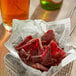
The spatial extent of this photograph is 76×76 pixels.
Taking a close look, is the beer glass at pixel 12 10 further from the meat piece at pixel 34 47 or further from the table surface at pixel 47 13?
the meat piece at pixel 34 47

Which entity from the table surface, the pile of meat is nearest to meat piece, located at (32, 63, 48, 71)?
the pile of meat

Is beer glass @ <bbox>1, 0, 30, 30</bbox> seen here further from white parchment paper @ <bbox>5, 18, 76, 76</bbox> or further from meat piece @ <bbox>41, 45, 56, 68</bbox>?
meat piece @ <bbox>41, 45, 56, 68</bbox>

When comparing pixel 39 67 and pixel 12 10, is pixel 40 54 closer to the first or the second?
pixel 39 67

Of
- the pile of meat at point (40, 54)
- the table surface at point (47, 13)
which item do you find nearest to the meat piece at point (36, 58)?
the pile of meat at point (40, 54)

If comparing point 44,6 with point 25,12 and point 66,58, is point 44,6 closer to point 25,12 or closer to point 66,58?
point 25,12

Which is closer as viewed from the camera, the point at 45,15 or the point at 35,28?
the point at 35,28

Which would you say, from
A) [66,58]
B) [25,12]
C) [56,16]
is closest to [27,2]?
[25,12]

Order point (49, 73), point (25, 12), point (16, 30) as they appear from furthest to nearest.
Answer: point (25, 12) → point (16, 30) → point (49, 73)

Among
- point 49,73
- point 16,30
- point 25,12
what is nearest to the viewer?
point 49,73

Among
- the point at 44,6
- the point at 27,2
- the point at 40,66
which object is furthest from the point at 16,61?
the point at 44,6
